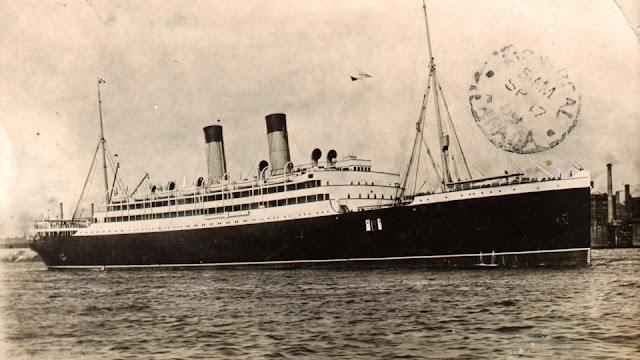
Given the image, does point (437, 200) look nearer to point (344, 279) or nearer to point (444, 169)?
point (444, 169)

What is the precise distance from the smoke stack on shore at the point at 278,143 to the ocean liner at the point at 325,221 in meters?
0.06

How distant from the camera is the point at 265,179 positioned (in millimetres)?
36719

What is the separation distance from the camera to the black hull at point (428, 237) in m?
27.1

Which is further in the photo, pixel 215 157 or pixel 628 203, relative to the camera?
pixel 628 203

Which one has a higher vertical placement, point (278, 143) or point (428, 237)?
point (278, 143)

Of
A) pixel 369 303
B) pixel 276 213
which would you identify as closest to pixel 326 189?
pixel 276 213

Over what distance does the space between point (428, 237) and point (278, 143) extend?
10.9 m

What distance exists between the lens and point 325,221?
32.4 metres

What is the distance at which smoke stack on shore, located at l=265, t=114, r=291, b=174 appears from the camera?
35219 millimetres

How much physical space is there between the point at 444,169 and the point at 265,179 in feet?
39.1

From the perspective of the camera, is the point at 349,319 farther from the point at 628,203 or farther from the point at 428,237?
the point at 628,203

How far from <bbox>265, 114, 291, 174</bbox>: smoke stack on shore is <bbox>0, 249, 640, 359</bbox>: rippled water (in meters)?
11.5

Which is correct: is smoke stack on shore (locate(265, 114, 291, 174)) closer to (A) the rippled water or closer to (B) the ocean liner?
(B) the ocean liner

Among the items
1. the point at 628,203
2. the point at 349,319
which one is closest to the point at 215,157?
the point at 349,319
